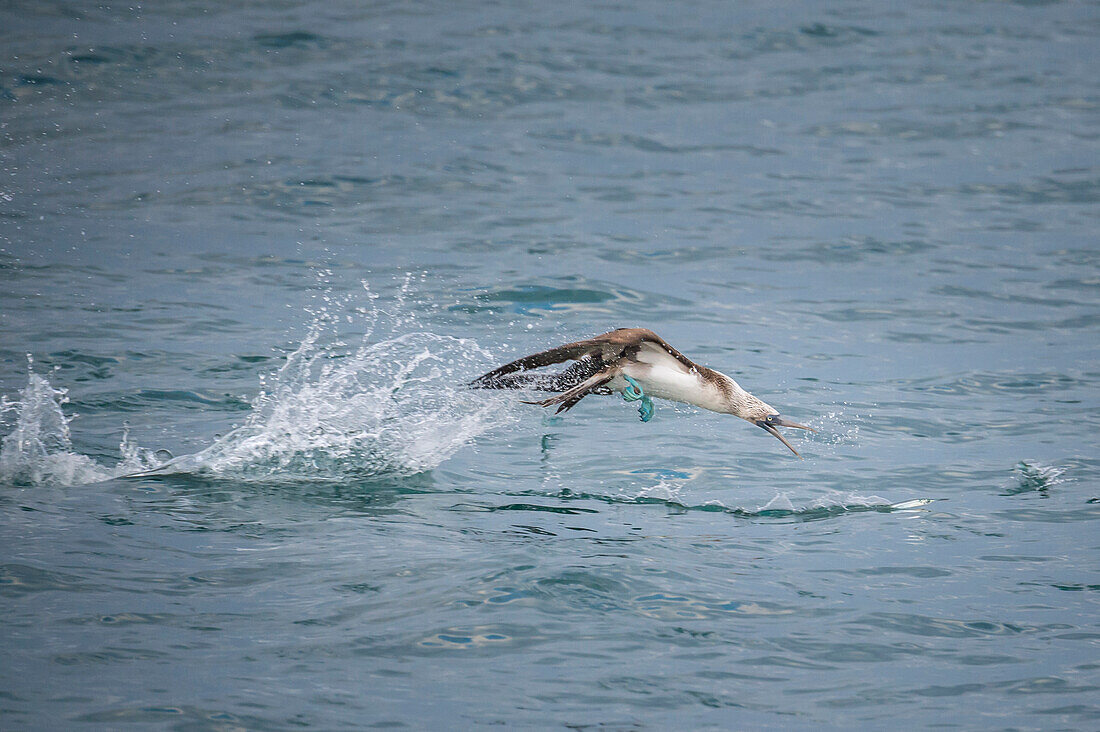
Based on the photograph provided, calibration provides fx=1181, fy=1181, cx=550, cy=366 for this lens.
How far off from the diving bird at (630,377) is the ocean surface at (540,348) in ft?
2.16

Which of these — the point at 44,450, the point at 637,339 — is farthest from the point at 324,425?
the point at 637,339

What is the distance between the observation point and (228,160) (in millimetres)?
16844

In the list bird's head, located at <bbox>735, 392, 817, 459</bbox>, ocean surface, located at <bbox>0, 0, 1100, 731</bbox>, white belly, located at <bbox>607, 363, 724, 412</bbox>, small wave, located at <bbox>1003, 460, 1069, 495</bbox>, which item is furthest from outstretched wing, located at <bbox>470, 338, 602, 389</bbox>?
small wave, located at <bbox>1003, 460, 1069, 495</bbox>

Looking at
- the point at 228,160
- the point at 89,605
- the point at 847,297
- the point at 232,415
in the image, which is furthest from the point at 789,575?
the point at 228,160

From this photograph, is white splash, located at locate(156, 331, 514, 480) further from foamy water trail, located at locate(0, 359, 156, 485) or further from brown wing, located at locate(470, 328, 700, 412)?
brown wing, located at locate(470, 328, 700, 412)

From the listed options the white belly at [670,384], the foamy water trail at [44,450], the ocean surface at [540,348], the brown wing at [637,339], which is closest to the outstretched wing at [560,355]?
the brown wing at [637,339]

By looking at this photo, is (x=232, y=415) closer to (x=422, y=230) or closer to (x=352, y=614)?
(x=352, y=614)

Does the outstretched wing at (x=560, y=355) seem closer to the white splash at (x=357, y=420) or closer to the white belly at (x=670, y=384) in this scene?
the white belly at (x=670, y=384)

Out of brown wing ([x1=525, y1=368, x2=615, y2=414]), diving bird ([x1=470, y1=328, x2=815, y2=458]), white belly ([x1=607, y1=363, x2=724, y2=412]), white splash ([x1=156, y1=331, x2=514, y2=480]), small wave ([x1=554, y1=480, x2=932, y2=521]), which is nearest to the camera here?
brown wing ([x1=525, y1=368, x2=615, y2=414])

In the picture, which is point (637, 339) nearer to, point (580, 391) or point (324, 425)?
point (580, 391)

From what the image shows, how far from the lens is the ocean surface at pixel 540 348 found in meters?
5.96

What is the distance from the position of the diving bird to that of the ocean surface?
66 cm

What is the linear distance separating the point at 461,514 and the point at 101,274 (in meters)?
7.30

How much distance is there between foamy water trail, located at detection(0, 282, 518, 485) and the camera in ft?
28.3
